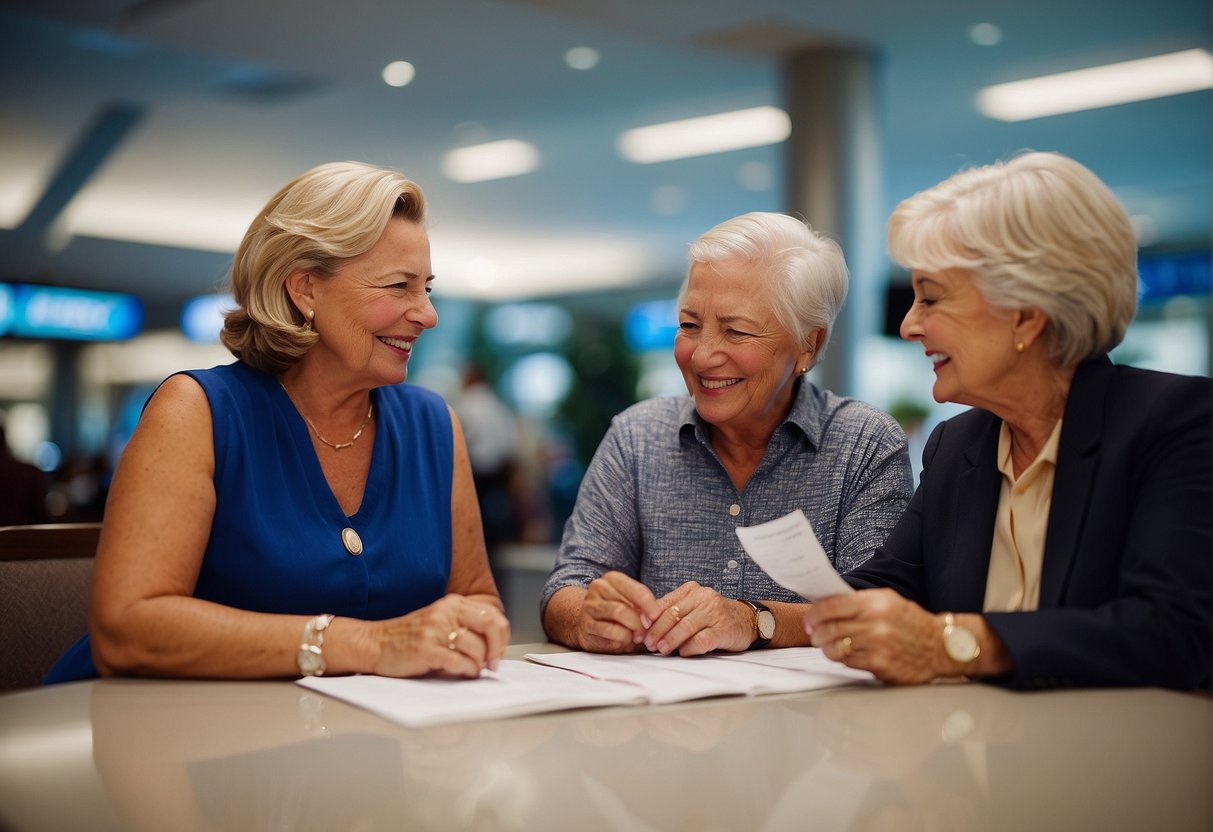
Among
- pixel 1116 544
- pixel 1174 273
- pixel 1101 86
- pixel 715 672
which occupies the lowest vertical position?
pixel 715 672

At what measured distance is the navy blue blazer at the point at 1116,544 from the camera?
1.33 m

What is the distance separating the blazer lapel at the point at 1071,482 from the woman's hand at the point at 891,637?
188 millimetres

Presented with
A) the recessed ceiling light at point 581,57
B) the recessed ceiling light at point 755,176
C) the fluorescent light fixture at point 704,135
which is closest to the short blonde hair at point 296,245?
the recessed ceiling light at point 581,57

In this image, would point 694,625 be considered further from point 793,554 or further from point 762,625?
point 793,554

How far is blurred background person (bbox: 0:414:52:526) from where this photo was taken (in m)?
4.93

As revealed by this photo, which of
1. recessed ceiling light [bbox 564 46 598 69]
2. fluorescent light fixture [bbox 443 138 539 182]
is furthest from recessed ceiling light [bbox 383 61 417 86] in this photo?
fluorescent light fixture [bbox 443 138 539 182]

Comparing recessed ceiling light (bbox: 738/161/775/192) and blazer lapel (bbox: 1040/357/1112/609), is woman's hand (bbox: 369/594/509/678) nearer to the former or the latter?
blazer lapel (bbox: 1040/357/1112/609)

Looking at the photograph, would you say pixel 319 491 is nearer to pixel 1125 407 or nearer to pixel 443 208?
pixel 1125 407

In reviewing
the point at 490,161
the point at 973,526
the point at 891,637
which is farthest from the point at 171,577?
the point at 490,161

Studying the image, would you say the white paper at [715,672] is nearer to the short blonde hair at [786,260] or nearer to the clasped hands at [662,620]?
the clasped hands at [662,620]

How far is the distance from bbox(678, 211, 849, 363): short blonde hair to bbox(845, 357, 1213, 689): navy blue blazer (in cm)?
54

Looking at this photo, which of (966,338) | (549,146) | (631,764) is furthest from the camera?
(549,146)

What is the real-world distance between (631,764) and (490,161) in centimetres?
856

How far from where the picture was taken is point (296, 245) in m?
1.90
